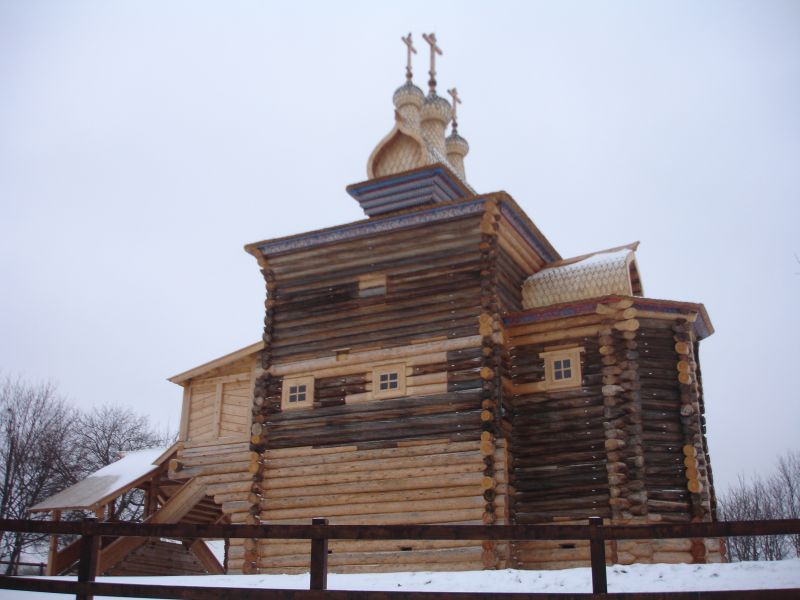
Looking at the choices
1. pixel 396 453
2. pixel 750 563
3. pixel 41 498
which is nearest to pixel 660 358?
pixel 396 453

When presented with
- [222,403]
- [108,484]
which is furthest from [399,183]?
[108,484]

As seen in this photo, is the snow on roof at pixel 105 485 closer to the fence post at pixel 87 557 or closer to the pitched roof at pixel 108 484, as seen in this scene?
the pitched roof at pixel 108 484

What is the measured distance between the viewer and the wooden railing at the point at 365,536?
778 cm

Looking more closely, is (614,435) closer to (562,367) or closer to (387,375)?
(562,367)

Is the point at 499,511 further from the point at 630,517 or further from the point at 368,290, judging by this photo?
the point at 368,290

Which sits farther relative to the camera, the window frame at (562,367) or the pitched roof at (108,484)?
the pitched roof at (108,484)

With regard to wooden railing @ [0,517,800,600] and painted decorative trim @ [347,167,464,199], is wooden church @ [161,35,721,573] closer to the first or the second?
painted decorative trim @ [347,167,464,199]

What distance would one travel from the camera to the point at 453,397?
1889 centimetres

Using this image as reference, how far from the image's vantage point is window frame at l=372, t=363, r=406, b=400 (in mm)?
19625

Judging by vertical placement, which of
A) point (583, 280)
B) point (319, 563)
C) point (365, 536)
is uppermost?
point (583, 280)

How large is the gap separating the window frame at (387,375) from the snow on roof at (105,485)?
7160 mm

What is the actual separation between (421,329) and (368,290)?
1.79m

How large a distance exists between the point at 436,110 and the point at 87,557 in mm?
18861

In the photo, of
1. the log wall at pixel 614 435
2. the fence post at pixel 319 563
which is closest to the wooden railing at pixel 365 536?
the fence post at pixel 319 563
